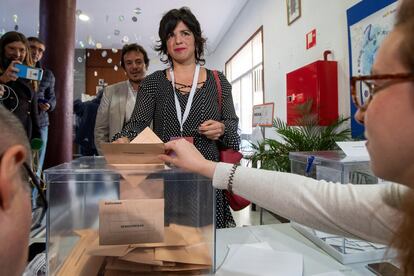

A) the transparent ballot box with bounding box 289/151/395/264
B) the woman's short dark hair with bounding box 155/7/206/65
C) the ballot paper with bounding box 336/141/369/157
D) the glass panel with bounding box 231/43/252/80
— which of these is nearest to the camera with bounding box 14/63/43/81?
the woman's short dark hair with bounding box 155/7/206/65

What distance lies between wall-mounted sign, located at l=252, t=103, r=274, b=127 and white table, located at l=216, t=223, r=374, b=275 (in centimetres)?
223

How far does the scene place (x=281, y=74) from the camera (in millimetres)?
3518

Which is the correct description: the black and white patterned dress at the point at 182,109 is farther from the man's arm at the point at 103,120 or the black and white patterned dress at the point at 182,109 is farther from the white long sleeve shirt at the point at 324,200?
the man's arm at the point at 103,120

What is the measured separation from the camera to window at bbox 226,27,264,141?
4508 mm

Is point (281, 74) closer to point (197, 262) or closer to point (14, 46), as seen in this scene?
point (14, 46)

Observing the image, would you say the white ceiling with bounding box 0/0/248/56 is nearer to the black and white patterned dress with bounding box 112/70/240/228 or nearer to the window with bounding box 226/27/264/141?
the window with bounding box 226/27/264/141

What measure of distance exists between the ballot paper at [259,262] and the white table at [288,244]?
3 cm

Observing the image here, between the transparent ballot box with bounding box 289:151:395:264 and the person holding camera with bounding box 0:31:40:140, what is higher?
the person holding camera with bounding box 0:31:40:140

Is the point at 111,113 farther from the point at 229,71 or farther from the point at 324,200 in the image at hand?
the point at 229,71

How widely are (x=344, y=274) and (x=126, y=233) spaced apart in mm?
602

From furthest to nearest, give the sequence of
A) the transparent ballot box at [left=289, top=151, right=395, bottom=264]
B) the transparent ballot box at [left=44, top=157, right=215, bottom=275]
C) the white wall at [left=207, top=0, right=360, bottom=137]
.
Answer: the white wall at [left=207, top=0, right=360, bottom=137]
the transparent ballot box at [left=289, top=151, right=395, bottom=264]
the transparent ballot box at [left=44, top=157, right=215, bottom=275]

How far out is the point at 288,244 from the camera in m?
1.08

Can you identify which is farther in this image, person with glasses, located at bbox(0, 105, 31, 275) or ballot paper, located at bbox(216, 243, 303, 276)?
ballot paper, located at bbox(216, 243, 303, 276)

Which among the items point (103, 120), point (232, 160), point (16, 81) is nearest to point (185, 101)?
point (232, 160)
